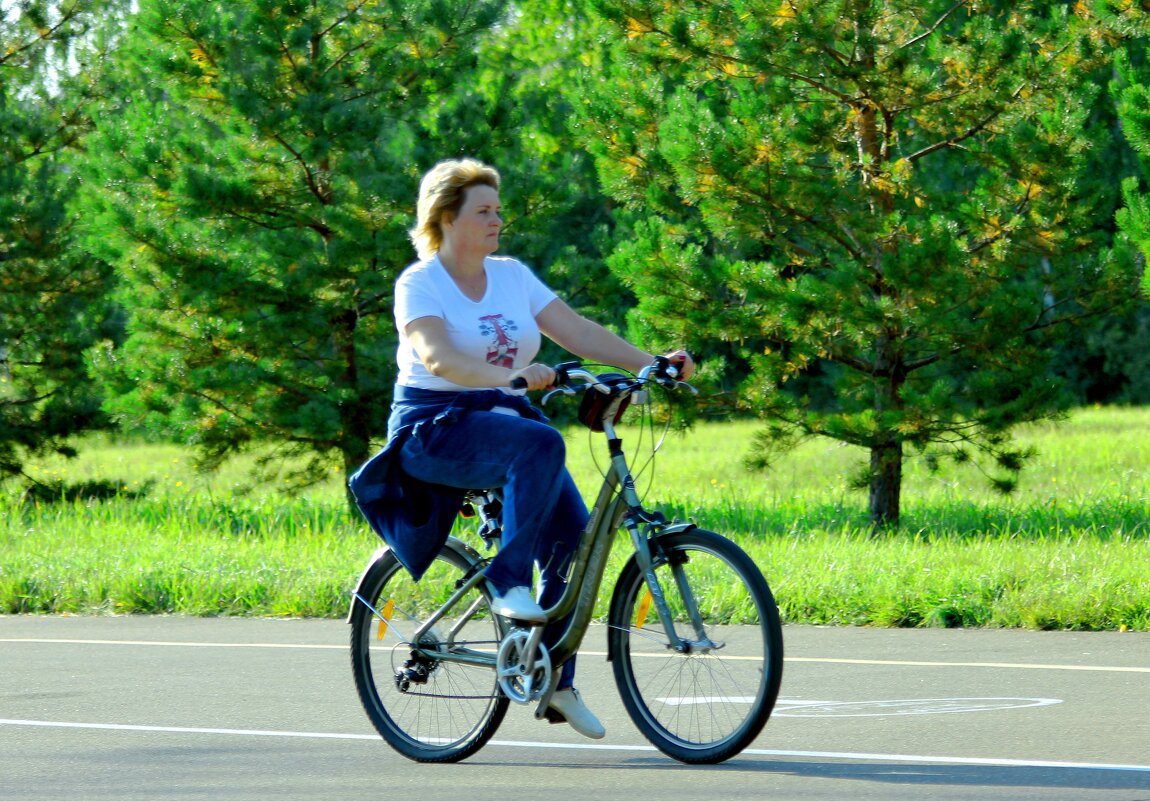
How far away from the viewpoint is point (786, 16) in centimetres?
1188

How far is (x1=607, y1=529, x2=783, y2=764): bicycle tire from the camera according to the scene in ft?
17.5

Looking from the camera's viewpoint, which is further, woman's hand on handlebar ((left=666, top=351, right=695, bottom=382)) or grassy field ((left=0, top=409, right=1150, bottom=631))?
grassy field ((left=0, top=409, right=1150, bottom=631))

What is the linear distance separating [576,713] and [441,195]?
177cm

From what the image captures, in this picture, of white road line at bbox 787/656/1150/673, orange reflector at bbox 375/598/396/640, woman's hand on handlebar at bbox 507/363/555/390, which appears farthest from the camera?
white road line at bbox 787/656/1150/673

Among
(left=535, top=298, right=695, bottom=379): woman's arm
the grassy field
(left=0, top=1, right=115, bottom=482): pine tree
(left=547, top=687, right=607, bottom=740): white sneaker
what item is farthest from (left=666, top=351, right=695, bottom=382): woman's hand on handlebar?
(left=0, top=1, right=115, bottom=482): pine tree

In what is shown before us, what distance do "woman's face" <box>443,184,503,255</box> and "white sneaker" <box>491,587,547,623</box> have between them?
1.13 metres

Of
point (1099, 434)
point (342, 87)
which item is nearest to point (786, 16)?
point (342, 87)

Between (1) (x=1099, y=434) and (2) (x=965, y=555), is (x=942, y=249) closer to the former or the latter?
(2) (x=965, y=555)

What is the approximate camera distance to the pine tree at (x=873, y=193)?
1200cm

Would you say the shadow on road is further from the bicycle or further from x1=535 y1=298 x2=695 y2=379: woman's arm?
x1=535 y1=298 x2=695 y2=379: woman's arm

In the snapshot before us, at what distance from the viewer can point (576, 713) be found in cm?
568

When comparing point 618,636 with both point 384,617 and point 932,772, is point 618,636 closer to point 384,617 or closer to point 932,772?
point 384,617

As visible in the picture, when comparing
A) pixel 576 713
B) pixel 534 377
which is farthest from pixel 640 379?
pixel 576 713

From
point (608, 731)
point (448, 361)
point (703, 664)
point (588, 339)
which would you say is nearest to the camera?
point (448, 361)
